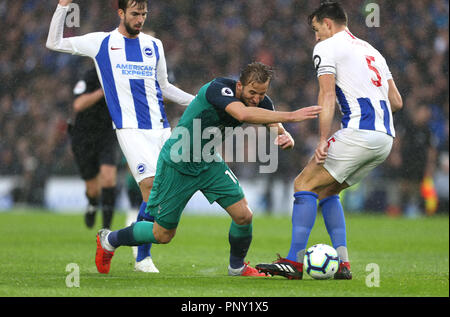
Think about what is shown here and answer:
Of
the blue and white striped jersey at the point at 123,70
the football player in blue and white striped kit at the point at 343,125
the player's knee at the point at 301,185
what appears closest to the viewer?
the football player in blue and white striped kit at the point at 343,125

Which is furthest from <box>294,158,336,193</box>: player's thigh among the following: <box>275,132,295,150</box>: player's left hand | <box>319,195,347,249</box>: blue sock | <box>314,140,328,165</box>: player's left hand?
<box>275,132,295,150</box>: player's left hand

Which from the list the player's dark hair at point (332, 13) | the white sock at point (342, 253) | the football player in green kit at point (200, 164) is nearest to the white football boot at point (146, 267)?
the football player in green kit at point (200, 164)

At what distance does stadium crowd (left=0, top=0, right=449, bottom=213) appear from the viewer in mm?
16484

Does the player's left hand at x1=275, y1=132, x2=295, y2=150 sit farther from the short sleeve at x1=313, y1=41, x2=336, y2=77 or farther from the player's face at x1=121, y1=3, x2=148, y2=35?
the player's face at x1=121, y1=3, x2=148, y2=35

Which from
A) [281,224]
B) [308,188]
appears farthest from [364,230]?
[308,188]

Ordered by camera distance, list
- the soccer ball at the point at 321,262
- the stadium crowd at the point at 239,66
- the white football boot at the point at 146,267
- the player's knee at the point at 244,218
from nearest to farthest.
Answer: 1. the soccer ball at the point at 321,262
2. the player's knee at the point at 244,218
3. the white football boot at the point at 146,267
4. the stadium crowd at the point at 239,66

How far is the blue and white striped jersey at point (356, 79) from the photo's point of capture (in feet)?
18.9

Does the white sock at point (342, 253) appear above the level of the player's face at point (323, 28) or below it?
below

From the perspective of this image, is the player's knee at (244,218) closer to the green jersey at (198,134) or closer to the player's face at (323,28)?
the green jersey at (198,134)

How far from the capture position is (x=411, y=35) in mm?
16781

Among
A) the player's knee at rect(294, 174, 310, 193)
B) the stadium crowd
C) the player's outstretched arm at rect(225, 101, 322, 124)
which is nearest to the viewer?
the player's outstretched arm at rect(225, 101, 322, 124)

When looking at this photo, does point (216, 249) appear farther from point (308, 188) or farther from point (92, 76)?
point (308, 188)

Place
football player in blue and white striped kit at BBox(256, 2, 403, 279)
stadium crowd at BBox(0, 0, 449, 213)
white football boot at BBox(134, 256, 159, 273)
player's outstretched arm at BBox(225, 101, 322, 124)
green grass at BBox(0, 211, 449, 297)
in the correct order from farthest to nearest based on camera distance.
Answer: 1. stadium crowd at BBox(0, 0, 449, 213)
2. white football boot at BBox(134, 256, 159, 273)
3. football player in blue and white striped kit at BBox(256, 2, 403, 279)
4. player's outstretched arm at BBox(225, 101, 322, 124)
5. green grass at BBox(0, 211, 449, 297)

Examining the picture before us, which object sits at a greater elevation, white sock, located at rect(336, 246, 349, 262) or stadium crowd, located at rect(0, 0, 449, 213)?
stadium crowd, located at rect(0, 0, 449, 213)
